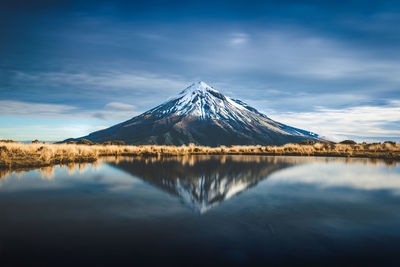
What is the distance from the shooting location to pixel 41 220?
736 centimetres

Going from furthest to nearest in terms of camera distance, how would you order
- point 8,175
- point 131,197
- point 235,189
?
1. point 8,175
2. point 235,189
3. point 131,197

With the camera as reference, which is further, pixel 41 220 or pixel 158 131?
pixel 158 131

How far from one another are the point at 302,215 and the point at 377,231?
1.84 metres

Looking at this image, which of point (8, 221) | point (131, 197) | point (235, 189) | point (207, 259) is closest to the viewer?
point (207, 259)

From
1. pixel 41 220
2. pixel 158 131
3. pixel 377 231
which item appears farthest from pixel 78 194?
pixel 158 131

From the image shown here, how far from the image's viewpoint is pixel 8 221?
23.6 feet

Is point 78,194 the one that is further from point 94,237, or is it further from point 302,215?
point 302,215

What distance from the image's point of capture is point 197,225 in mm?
6969

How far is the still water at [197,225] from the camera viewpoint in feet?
17.2

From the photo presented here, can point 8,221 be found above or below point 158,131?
below

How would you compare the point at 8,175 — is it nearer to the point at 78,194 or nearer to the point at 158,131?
the point at 78,194

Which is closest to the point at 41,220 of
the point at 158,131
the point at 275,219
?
the point at 275,219

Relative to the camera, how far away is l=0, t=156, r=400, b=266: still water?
5.25 meters

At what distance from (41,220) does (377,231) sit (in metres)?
8.15
